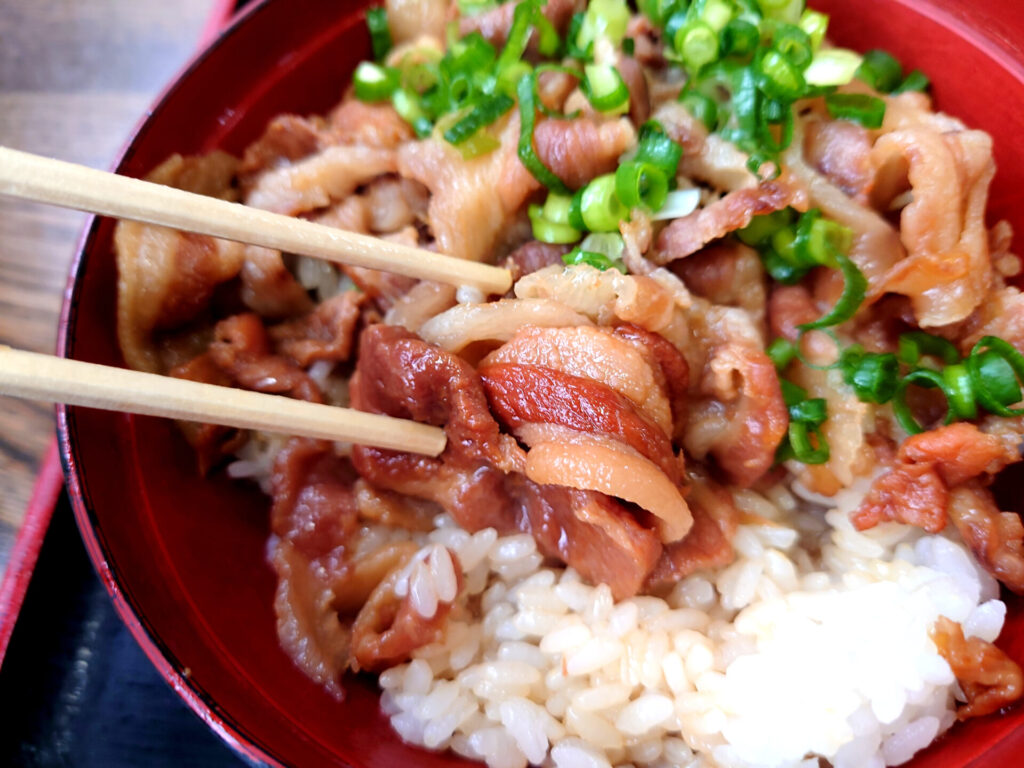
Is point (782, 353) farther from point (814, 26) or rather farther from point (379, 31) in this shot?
point (379, 31)

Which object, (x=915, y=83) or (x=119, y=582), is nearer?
(x=119, y=582)

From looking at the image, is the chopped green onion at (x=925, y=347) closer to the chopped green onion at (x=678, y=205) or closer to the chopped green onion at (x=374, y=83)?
the chopped green onion at (x=678, y=205)

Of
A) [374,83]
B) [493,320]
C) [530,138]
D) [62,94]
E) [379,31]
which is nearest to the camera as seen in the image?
[493,320]

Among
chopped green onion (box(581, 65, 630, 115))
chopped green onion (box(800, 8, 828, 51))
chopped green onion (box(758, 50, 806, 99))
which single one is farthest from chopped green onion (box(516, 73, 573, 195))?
chopped green onion (box(800, 8, 828, 51))

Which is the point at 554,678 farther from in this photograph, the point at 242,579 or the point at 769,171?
the point at 769,171

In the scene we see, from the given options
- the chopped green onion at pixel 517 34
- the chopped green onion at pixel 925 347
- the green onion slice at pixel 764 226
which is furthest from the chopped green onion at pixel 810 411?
the chopped green onion at pixel 517 34

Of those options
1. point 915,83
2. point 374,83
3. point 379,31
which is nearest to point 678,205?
point 915,83

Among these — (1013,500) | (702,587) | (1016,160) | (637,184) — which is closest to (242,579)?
(702,587)

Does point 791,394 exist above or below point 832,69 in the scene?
below
